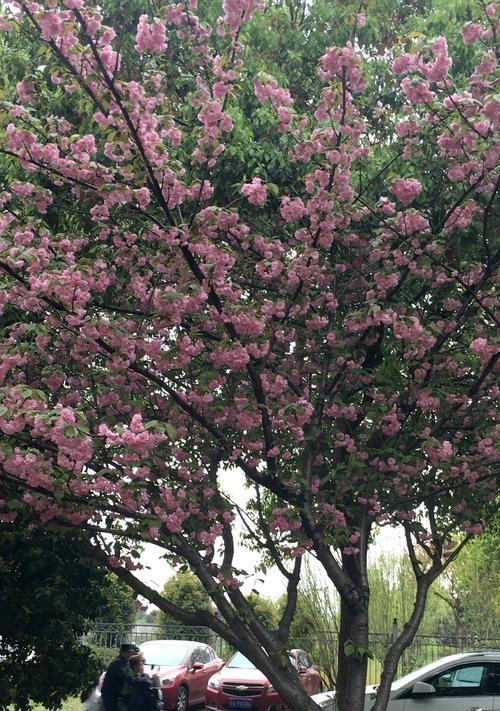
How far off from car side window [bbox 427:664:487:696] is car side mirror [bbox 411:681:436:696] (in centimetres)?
30

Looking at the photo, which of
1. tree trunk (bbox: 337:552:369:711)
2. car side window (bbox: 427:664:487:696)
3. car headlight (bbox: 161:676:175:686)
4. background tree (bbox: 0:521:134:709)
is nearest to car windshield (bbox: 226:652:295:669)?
car headlight (bbox: 161:676:175:686)

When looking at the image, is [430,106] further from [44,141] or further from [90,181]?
[44,141]

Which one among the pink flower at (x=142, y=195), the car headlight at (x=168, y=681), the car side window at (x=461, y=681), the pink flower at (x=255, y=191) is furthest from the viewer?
the car headlight at (x=168, y=681)

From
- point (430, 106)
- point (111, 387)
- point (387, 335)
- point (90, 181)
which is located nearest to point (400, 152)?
point (430, 106)

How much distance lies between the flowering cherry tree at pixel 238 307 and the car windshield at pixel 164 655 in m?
8.30

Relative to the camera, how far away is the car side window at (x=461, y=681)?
10.3 meters

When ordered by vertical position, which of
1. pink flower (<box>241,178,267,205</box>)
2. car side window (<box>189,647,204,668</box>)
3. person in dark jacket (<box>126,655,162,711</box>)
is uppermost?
pink flower (<box>241,178,267,205</box>)

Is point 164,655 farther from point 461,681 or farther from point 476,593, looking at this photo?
point 476,593

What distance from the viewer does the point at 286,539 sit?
25.7ft

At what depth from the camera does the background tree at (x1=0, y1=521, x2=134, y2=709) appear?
977 cm

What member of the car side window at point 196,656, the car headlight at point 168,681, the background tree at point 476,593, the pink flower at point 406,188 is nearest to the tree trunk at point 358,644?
the pink flower at point 406,188

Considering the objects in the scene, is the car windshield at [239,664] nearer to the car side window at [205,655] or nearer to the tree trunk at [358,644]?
the car side window at [205,655]

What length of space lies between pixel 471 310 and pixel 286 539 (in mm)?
2700

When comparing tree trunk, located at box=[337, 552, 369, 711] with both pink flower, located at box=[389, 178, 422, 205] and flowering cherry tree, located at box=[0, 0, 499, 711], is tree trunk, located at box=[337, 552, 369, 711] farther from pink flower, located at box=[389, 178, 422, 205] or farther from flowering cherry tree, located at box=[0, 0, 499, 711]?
pink flower, located at box=[389, 178, 422, 205]
